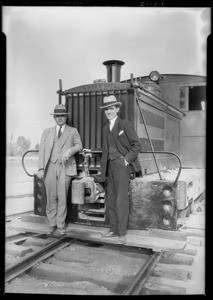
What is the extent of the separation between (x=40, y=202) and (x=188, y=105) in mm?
4468

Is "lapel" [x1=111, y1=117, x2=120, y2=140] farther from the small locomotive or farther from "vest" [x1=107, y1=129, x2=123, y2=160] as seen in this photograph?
the small locomotive

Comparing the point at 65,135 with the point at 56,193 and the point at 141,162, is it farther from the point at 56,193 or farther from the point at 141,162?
the point at 141,162

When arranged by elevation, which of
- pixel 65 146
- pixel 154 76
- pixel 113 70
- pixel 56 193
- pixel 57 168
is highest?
pixel 154 76

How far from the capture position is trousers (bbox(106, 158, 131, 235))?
3611 mm

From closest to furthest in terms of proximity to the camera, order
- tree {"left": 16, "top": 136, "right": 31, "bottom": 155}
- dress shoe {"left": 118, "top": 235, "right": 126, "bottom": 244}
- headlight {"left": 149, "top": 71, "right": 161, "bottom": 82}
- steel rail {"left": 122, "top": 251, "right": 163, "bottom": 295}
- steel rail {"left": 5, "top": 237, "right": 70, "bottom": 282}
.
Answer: steel rail {"left": 122, "top": 251, "right": 163, "bottom": 295} → steel rail {"left": 5, "top": 237, "right": 70, "bottom": 282} → dress shoe {"left": 118, "top": 235, "right": 126, "bottom": 244} → tree {"left": 16, "top": 136, "right": 31, "bottom": 155} → headlight {"left": 149, "top": 71, "right": 161, "bottom": 82}

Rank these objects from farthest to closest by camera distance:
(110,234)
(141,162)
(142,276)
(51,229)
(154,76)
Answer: (154,76) → (141,162) → (51,229) → (110,234) → (142,276)

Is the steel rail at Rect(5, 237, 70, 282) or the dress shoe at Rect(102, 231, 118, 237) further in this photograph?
the dress shoe at Rect(102, 231, 118, 237)

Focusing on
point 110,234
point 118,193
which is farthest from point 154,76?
point 110,234

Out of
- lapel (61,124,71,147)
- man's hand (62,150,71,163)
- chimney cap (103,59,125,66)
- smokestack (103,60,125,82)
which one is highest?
chimney cap (103,59,125,66)

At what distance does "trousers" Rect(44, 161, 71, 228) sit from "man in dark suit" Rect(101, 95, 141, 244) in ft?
2.02

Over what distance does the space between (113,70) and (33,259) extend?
2.86 meters

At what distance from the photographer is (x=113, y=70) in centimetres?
447

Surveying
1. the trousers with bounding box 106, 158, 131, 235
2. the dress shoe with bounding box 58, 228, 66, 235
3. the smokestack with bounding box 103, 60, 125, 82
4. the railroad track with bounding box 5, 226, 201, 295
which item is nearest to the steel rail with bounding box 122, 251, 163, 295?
the railroad track with bounding box 5, 226, 201, 295
